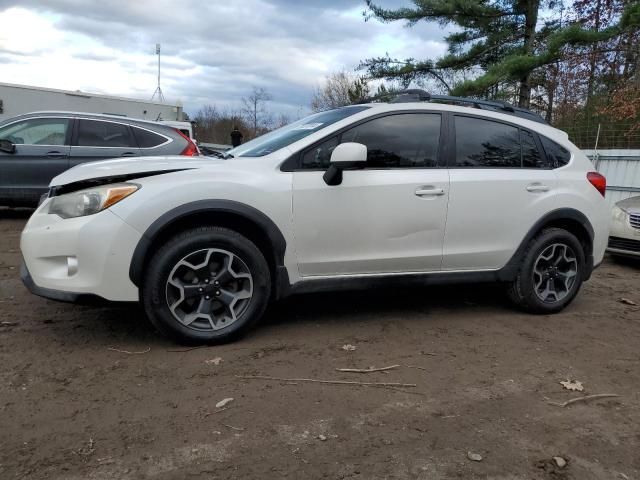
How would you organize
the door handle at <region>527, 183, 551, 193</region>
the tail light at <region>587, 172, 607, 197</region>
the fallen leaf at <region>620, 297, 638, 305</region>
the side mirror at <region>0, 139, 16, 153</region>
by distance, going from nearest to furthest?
the door handle at <region>527, 183, 551, 193</region>, the tail light at <region>587, 172, 607, 197</region>, the fallen leaf at <region>620, 297, 638, 305</region>, the side mirror at <region>0, 139, 16, 153</region>

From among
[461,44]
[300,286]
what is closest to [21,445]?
[300,286]

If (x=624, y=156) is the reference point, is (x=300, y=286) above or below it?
below

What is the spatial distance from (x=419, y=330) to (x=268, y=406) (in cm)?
167

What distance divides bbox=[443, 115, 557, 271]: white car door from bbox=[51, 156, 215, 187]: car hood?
1883mm

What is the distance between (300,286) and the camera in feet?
12.8

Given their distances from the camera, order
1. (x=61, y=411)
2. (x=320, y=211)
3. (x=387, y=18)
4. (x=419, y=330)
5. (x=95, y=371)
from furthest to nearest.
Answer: (x=387, y=18) < (x=419, y=330) < (x=320, y=211) < (x=95, y=371) < (x=61, y=411)

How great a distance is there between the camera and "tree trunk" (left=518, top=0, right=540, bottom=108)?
1538 cm

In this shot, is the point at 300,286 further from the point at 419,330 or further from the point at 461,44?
the point at 461,44

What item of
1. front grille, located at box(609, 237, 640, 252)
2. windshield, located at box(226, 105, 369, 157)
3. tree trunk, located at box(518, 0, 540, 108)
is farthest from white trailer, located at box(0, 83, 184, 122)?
front grille, located at box(609, 237, 640, 252)

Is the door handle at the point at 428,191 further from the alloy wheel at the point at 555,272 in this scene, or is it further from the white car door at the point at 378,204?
the alloy wheel at the point at 555,272

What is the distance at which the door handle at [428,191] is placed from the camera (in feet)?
13.5

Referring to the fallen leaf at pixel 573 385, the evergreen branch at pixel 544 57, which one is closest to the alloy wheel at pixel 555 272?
the fallen leaf at pixel 573 385

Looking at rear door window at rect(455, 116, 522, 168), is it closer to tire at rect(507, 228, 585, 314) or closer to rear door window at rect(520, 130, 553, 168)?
rear door window at rect(520, 130, 553, 168)

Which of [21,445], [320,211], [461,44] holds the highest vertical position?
[461,44]
